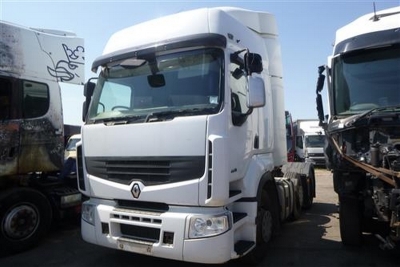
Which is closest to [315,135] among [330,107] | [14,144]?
[330,107]

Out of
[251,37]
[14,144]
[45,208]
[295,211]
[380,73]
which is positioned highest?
[251,37]

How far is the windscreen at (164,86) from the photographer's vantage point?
3887 millimetres

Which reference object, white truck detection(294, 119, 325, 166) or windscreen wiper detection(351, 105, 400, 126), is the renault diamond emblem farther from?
white truck detection(294, 119, 325, 166)

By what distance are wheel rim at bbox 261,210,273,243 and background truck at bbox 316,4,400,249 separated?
1.06 m

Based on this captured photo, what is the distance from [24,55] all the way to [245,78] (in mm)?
4051

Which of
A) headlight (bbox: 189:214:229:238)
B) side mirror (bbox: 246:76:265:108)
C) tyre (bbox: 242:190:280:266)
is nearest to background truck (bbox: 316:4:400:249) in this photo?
tyre (bbox: 242:190:280:266)

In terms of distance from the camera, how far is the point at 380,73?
4875mm

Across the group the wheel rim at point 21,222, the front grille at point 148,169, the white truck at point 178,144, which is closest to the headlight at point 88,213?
the white truck at point 178,144

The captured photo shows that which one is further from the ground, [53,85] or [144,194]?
[53,85]

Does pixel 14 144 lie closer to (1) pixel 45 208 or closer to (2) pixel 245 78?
(1) pixel 45 208

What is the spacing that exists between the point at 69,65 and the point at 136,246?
4.25 m

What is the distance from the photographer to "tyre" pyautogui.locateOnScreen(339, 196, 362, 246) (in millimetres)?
4957

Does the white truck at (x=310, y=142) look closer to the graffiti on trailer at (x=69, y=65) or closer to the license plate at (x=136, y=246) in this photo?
the graffiti on trailer at (x=69, y=65)

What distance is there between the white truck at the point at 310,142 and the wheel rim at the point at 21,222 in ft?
61.3
